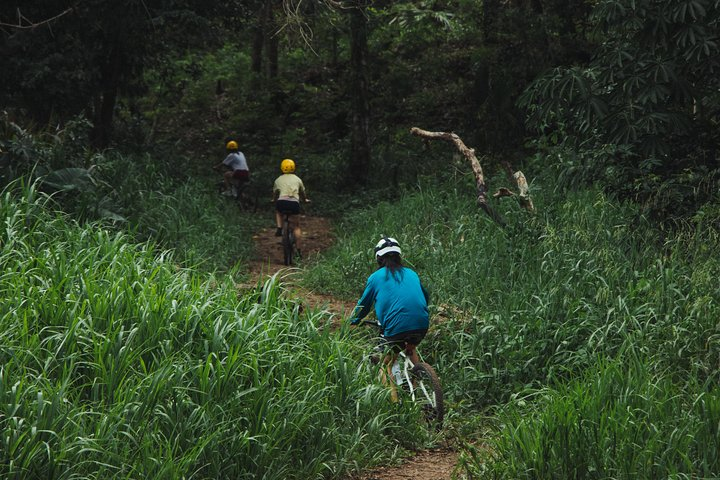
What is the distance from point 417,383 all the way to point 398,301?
2.42 ft

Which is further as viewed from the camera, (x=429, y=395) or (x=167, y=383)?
(x=429, y=395)

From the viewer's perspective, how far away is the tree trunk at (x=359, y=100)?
18.4 metres

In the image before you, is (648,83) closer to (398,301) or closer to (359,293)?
(398,301)

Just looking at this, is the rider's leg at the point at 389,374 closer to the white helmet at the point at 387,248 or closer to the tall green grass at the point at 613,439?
the white helmet at the point at 387,248

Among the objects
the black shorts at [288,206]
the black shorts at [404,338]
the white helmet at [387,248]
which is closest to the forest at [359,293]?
the black shorts at [404,338]

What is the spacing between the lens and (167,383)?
18.7ft

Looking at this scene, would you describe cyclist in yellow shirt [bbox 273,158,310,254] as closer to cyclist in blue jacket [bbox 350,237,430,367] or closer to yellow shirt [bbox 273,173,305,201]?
yellow shirt [bbox 273,173,305,201]

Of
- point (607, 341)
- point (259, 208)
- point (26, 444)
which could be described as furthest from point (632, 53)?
point (259, 208)

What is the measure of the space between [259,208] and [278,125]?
7.60m

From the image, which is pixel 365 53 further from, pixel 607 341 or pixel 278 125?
pixel 607 341

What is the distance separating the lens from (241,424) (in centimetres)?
584

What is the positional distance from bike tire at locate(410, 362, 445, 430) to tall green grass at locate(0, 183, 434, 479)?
189 mm

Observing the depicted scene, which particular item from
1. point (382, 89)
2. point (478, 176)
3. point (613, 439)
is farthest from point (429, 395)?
point (382, 89)

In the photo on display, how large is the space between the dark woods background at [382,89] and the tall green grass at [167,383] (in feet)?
12.5
